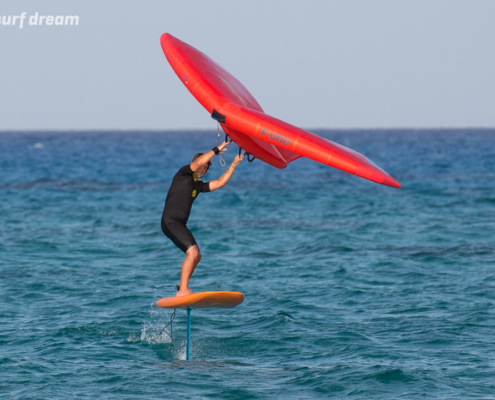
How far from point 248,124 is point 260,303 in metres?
6.31

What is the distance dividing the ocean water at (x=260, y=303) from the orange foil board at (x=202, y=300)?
1.21 meters

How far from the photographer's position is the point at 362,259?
19938 millimetres

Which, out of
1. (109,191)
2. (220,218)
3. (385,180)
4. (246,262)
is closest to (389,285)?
(246,262)

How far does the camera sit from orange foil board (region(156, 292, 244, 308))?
10211 millimetres

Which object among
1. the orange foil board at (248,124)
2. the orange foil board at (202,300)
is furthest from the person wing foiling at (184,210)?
the orange foil board at (248,124)

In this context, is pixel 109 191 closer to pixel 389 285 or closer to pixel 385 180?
pixel 389 285

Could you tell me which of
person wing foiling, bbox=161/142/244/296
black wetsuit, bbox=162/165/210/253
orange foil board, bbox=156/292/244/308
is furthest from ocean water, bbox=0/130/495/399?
black wetsuit, bbox=162/165/210/253

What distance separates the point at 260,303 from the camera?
15.1 metres

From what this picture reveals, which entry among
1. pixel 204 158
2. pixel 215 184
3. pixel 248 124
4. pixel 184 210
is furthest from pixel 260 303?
pixel 248 124

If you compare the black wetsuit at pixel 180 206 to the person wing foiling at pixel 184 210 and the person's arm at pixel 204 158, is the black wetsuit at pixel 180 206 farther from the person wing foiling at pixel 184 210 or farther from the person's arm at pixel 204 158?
the person's arm at pixel 204 158

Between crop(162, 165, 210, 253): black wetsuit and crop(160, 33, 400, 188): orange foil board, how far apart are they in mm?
1096

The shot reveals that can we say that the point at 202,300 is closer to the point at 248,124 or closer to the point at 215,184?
the point at 215,184

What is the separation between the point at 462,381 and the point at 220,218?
19.1m

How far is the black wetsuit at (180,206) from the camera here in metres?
10.6
